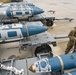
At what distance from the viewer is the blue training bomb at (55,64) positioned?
422 cm

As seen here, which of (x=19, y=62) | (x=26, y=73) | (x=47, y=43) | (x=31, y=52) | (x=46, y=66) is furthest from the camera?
(x=31, y=52)

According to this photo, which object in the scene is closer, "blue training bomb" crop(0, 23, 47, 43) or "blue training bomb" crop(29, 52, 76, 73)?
"blue training bomb" crop(29, 52, 76, 73)

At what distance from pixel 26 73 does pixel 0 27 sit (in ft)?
9.75

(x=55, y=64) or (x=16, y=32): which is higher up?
(x=55, y=64)

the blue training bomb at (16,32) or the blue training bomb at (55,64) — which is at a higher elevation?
the blue training bomb at (55,64)

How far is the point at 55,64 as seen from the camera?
14.0ft

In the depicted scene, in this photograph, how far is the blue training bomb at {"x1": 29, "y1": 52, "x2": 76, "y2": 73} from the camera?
13.9 ft

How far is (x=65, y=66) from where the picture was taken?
4320 millimetres

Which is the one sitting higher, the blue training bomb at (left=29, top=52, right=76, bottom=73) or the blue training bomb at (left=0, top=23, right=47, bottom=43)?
the blue training bomb at (left=29, top=52, right=76, bottom=73)

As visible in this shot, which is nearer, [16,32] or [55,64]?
[55,64]

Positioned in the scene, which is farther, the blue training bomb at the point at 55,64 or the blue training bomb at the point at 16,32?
the blue training bomb at the point at 16,32

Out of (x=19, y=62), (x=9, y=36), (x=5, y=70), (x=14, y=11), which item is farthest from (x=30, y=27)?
(x=14, y=11)

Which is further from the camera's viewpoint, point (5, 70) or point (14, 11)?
point (14, 11)

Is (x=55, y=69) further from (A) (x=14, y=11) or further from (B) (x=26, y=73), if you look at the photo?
(A) (x=14, y=11)
